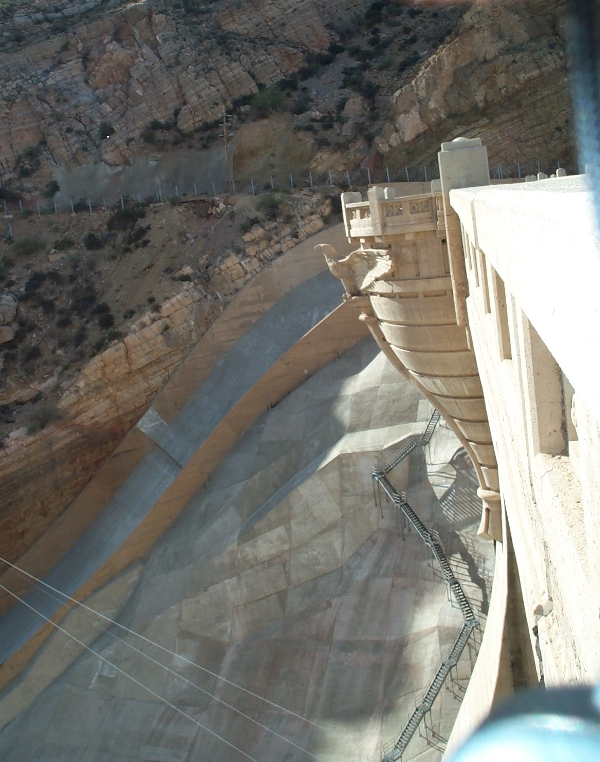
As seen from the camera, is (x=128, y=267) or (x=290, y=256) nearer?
(x=290, y=256)

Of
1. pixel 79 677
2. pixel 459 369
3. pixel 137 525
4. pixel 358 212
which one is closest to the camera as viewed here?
pixel 459 369

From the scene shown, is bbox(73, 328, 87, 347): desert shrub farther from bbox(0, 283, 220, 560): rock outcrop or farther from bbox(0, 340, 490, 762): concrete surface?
bbox(0, 340, 490, 762): concrete surface

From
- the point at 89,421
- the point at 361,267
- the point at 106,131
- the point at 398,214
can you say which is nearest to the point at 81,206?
the point at 106,131

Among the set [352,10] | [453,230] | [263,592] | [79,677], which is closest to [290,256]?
[263,592]

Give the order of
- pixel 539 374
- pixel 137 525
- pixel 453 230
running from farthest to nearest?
pixel 137 525, pixel 453 230, pixel 539 374

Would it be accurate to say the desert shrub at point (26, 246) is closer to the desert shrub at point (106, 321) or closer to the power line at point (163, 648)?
the desert shrub at point (106, 321)

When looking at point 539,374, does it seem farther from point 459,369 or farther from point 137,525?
point 137,525

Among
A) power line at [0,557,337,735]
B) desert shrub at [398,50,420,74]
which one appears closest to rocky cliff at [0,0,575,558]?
desert shrub at [398,50,420,74]
